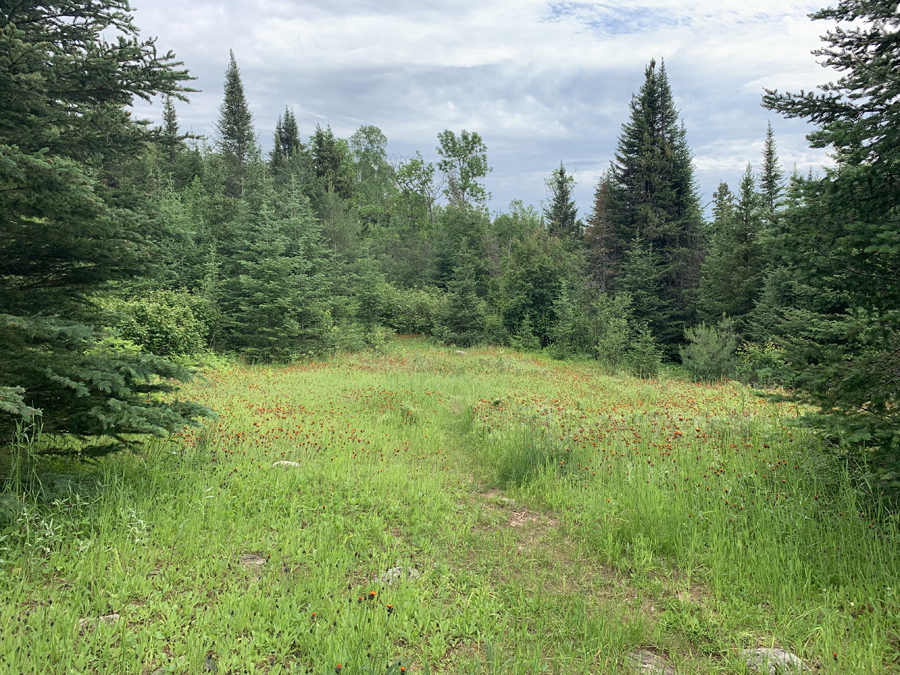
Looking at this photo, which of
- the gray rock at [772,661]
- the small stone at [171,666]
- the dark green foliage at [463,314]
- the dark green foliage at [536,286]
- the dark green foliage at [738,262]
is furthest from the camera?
the dark green foliage at [536,286]

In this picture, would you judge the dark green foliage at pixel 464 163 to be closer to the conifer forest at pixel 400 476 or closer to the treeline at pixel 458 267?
the treeline at pixel 458 267

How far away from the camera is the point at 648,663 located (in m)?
2.79

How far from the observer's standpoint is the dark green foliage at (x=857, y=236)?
145 inches

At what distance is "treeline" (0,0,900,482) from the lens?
387cm

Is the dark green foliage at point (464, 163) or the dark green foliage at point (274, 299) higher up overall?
the dark green foliage at point (464, 163)

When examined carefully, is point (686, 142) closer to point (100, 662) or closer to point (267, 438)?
point (267, 438)

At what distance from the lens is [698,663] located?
277 centimetres

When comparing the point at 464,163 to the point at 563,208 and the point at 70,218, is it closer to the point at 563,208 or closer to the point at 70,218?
the point at 563,208

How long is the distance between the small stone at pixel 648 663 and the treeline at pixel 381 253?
247cm

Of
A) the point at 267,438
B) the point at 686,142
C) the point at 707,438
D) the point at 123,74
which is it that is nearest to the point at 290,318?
the point at 267,438

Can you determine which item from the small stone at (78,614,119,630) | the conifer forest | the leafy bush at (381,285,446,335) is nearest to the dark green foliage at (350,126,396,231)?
the leafy bush at (381,285,446,335)

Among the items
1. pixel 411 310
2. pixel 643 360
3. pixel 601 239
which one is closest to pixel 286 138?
pixel 411 310

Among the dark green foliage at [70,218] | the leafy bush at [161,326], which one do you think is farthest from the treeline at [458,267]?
the dark green foliage at [70,218]

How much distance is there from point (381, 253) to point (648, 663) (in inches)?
1339
